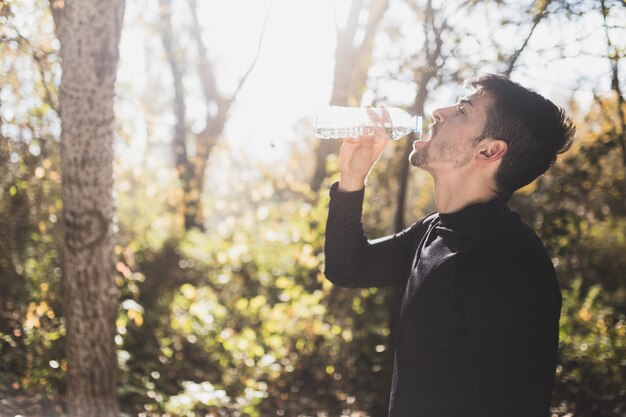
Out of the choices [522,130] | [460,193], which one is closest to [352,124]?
[460,193]

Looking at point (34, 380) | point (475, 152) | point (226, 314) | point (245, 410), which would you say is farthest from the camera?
point (226, 314)

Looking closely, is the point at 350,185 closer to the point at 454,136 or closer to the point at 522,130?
the point at 454,136

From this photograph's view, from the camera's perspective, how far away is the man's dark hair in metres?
1.98

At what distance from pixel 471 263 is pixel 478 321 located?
18 cm

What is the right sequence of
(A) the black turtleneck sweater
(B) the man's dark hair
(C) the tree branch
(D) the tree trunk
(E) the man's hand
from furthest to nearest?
(C) the tree branch, (D) the tree trunk, (E) the man's hand, (B) the man's dark hair, (A) the black turtleneck sweater

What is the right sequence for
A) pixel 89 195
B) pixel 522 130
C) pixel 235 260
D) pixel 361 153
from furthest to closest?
1. pixel 235 260
2. pixel 89 195
3. pixel 361 153
4. pixel 522 130

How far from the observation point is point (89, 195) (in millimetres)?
3020

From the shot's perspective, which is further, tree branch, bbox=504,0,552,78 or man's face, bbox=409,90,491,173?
tree branch, bbox=504,0,552,78

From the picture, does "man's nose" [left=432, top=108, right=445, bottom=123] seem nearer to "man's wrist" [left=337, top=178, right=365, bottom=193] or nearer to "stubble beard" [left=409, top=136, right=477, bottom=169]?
"stubble beard" [left=409, top=136, right=477, bottom=169]

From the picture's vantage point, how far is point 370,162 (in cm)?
241

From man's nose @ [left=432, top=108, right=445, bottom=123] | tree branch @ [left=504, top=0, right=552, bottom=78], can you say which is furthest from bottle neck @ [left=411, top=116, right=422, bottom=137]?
tree branch @ [left=504, top=0, right=552, bottom=78]

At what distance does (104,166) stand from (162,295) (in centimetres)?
393

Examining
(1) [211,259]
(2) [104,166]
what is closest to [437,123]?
(2) [104,166]

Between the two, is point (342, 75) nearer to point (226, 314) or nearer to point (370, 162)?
point (226, 314)
